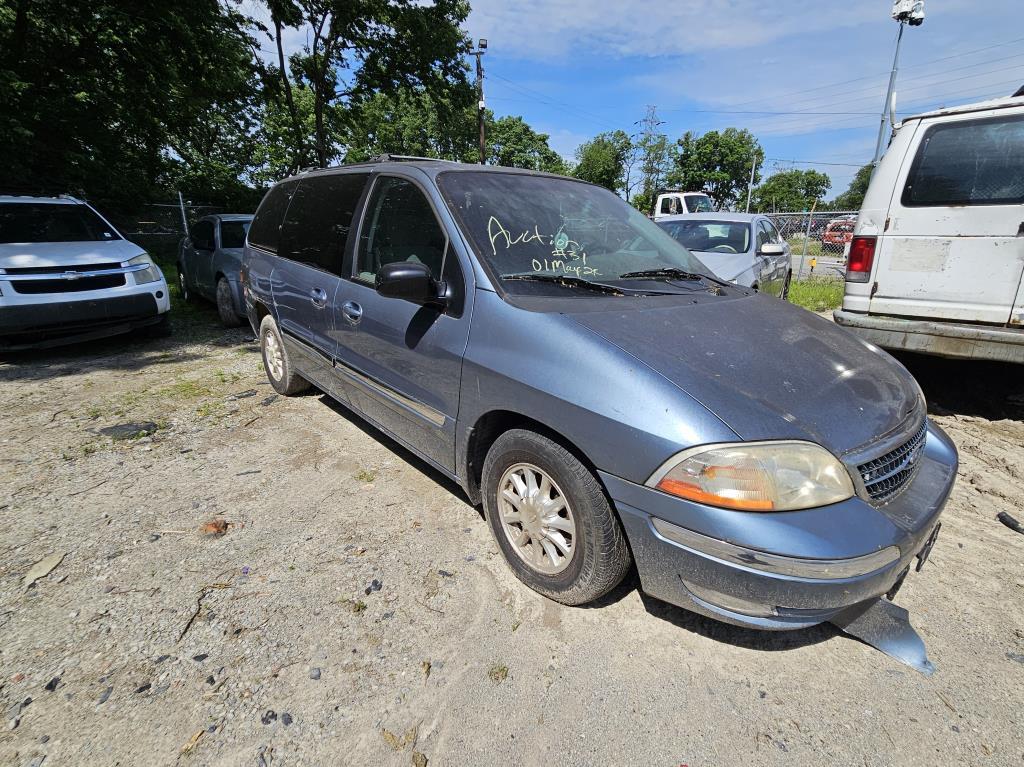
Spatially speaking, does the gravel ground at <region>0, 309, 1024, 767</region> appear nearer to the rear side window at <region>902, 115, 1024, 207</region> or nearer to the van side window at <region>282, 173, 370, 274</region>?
the van side window at <region>282, 173, 370, 274</region>

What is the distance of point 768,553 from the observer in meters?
1.55

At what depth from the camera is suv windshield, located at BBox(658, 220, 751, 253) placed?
736 cm

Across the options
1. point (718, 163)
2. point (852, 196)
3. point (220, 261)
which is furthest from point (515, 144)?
point (852, 196)

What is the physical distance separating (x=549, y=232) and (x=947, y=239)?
9.84 feet

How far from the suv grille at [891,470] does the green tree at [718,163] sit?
6136 cm

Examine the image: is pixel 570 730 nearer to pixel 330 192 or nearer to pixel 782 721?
pixel 782 721

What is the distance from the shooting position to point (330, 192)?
140 inches

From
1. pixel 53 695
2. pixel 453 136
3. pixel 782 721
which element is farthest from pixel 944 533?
pixel 453 136

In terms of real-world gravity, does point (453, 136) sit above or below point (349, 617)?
above

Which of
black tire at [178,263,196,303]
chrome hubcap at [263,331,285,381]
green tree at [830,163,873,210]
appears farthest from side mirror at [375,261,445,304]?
green tree at [830,163,873,210]

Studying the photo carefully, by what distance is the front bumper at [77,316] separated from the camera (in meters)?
4.99

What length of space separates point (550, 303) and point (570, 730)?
5.07 ft

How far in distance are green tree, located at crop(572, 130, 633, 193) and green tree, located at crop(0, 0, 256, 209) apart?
43.6 meters

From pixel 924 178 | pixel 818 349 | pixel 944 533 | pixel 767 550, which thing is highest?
pixel 924 178
